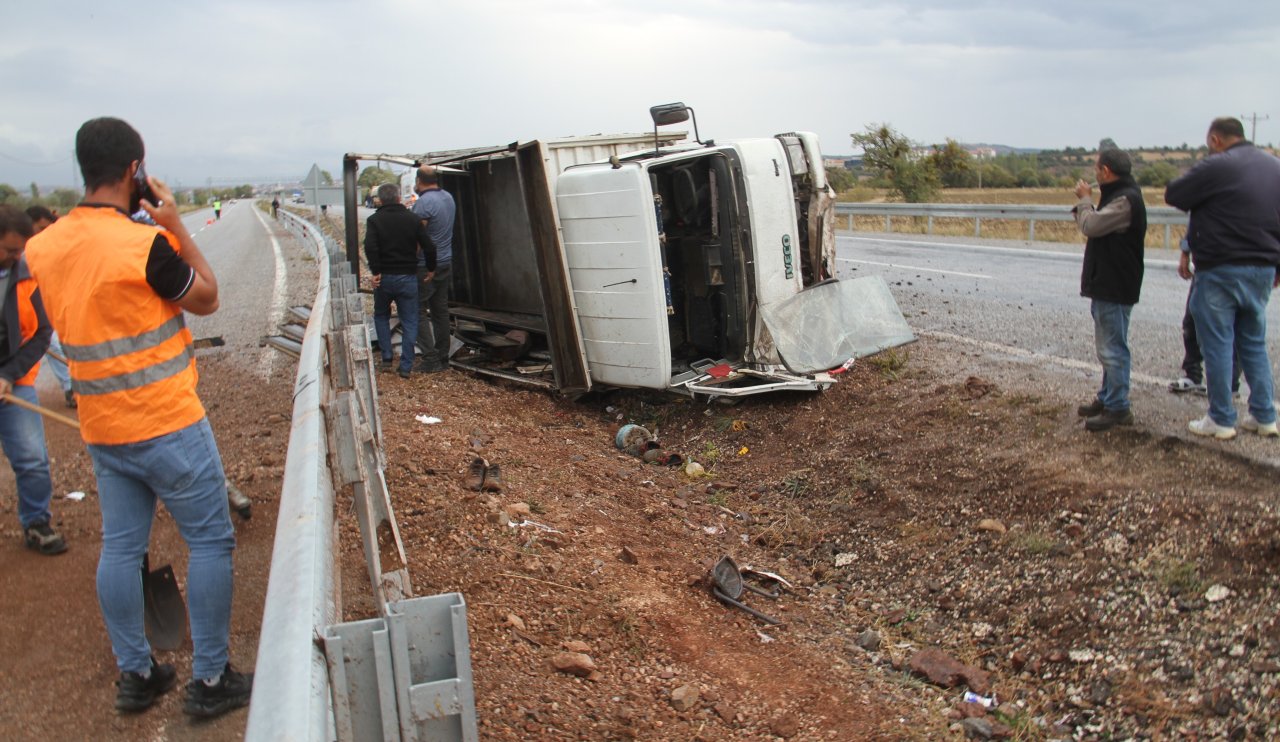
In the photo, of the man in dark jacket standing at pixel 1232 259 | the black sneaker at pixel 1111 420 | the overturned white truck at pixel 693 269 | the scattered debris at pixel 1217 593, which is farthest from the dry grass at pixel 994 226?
the scattered debris at pixel 1217 593

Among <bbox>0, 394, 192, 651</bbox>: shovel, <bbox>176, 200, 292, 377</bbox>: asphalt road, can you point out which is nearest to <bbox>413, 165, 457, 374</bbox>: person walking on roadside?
<bbox>176, 200, 292, 377</bbox>: asphalt road

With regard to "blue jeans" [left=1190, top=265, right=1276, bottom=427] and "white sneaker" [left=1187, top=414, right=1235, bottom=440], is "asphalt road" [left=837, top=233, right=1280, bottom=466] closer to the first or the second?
"white sneaker" [left=1187, top=414, right=1235, bottom=440]

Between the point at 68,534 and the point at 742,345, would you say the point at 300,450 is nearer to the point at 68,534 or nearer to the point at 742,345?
the point at 68,534

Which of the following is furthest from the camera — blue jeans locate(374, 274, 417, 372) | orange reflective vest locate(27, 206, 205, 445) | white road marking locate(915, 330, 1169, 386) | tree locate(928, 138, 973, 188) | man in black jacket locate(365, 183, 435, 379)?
tree locate(928, 138, 973, 188)

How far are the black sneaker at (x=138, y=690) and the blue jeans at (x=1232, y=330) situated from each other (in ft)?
15.9

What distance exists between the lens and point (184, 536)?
11.0ft

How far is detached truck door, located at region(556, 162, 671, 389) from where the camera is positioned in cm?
704

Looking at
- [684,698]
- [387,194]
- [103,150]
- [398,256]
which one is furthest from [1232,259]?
[387,194]

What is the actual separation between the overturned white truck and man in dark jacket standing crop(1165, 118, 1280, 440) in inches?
111

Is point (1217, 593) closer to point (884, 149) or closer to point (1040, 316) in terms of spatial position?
point (1040, 316)

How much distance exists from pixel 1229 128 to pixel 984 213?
47.1 feet

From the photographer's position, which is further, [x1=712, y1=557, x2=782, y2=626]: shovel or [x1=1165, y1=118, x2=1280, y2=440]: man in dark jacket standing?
[x1=1165, y1=118, x2=1280, y2=440]: man in dark jacket standing

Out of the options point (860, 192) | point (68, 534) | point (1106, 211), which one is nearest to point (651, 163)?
point (1106, 211)

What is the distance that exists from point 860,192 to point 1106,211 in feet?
95.8
